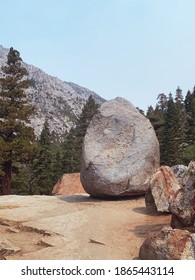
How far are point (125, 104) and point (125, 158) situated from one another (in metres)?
2.81

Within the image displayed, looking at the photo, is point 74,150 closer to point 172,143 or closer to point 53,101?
point 172,143

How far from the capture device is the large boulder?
1491 centimetres

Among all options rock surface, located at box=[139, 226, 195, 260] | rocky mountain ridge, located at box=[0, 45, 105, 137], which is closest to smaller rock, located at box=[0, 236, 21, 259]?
rock surface, located at box=[139, 226, 195, 260]

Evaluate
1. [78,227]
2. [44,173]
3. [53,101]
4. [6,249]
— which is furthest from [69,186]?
[53,101]

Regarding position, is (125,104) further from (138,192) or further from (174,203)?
(174,203)

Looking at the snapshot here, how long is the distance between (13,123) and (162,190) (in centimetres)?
1516

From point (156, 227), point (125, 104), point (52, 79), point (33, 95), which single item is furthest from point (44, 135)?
point (52, 79)

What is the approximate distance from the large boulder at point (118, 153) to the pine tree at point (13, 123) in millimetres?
9145

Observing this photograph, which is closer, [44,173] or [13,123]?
[13,123]

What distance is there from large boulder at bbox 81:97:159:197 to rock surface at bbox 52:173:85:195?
23.7 ft

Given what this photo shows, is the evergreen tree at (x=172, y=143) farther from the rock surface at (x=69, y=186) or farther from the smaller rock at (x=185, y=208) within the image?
the smaller rock at (x=185, y=208)

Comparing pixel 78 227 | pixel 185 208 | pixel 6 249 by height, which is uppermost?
pixel 185 208

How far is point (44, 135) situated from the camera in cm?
4662

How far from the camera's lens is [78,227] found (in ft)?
37.0
